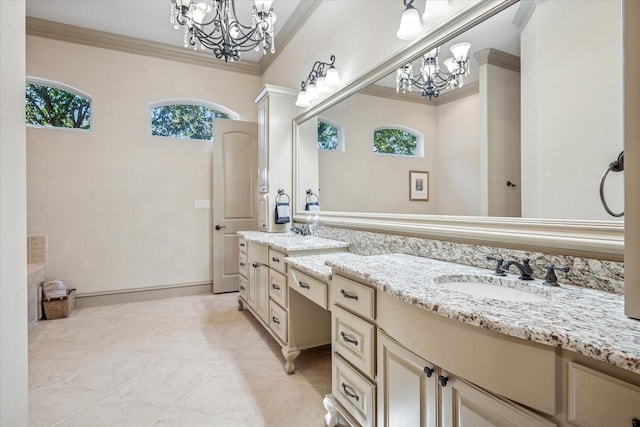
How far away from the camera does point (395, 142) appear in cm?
205

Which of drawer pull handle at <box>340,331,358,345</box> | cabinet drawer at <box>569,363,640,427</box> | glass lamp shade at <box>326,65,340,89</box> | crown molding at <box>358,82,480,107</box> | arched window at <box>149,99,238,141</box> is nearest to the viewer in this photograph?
cabinet drawer at <box>569,363,640,427</box>

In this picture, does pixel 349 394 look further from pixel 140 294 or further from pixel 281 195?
pixel 140 294

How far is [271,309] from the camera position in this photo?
8.11ft

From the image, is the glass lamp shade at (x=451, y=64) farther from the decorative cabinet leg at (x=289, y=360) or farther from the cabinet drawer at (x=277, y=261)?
the decorative cabinet leg at (x=289, y=360)

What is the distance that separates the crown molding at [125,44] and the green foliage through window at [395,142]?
303 cm

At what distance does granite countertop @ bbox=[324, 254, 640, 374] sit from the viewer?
621 mm

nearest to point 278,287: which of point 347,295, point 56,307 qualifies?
point 347,295

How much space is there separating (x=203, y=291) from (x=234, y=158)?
6.08ft

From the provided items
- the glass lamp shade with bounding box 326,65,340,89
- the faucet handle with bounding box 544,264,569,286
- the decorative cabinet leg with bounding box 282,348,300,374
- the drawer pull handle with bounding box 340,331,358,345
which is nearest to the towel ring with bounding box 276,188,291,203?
the glass lamp shade with bounding box 326,65,340,89

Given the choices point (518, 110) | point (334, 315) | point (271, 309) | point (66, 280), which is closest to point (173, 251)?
point (66, 280)

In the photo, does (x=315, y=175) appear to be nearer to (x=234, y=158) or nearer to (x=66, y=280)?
(x=234, y=158)

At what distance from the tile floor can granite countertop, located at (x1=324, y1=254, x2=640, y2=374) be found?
1086 mm

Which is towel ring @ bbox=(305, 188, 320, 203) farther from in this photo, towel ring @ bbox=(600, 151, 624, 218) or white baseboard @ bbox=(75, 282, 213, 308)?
towel ring @ bbox=(600, 151, 624, 218)

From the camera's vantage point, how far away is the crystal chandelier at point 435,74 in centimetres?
157
